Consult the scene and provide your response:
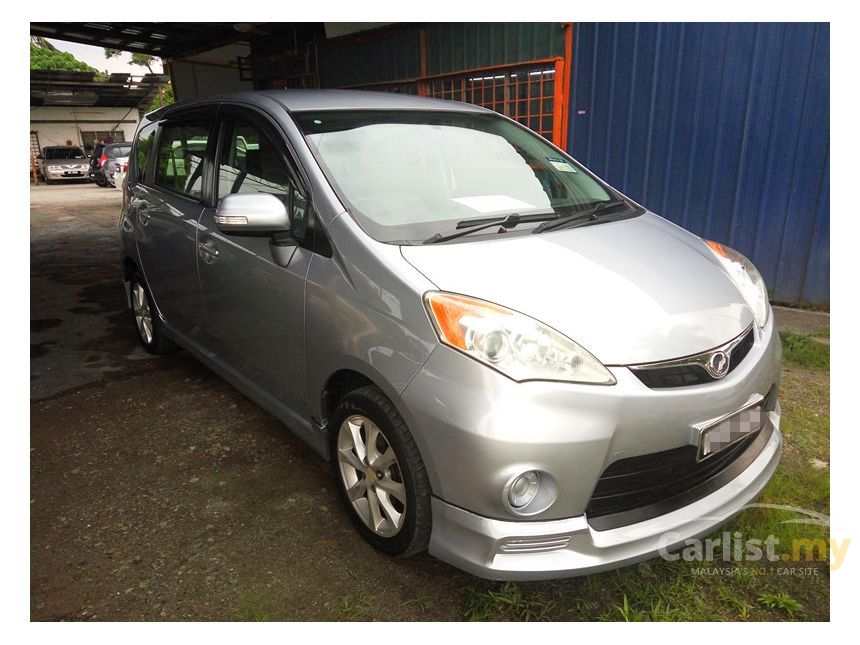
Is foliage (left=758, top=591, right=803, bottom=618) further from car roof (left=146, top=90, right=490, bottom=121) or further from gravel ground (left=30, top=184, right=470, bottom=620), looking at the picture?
car roof (left=146, top=90, right=490, bottom=121)

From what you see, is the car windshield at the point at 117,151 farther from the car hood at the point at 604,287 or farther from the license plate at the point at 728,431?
the license plate at the point at 728,431

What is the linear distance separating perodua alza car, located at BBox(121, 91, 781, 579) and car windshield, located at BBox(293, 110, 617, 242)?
1cm

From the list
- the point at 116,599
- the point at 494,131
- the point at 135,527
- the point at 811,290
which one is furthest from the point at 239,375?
the point at 811,290

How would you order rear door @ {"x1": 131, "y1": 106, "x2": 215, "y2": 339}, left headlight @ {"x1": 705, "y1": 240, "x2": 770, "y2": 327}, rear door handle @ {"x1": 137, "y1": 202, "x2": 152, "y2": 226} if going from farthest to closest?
rear door handle @ {"x1": 137, "y1": 202, "x2": 152, "y2": 226} < rear door @ {"x1": 131, "y1": 106, "x2": 215, "y2": 339} < left headlight @ {"x1": 705, "y1": 240, "x2": 770, "y2": 327}

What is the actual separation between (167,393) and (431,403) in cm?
249

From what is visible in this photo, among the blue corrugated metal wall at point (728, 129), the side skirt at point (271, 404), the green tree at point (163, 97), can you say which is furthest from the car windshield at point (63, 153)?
the side skirt at point (271, 404)

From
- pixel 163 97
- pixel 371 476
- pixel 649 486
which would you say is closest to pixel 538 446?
pixel 649 486

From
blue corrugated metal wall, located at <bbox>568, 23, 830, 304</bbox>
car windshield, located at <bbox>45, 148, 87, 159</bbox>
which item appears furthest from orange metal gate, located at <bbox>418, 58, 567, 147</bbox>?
car windshield, located at <bbox>45, 148, 87, 159</bbox>

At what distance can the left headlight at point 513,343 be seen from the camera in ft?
5.79

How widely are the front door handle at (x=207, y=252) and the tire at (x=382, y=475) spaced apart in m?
1.19

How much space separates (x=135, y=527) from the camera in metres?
2.48

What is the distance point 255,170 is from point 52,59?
41861mm

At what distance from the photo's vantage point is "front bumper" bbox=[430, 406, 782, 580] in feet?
5.85

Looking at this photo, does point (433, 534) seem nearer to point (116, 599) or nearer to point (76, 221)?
point (116, 599)
